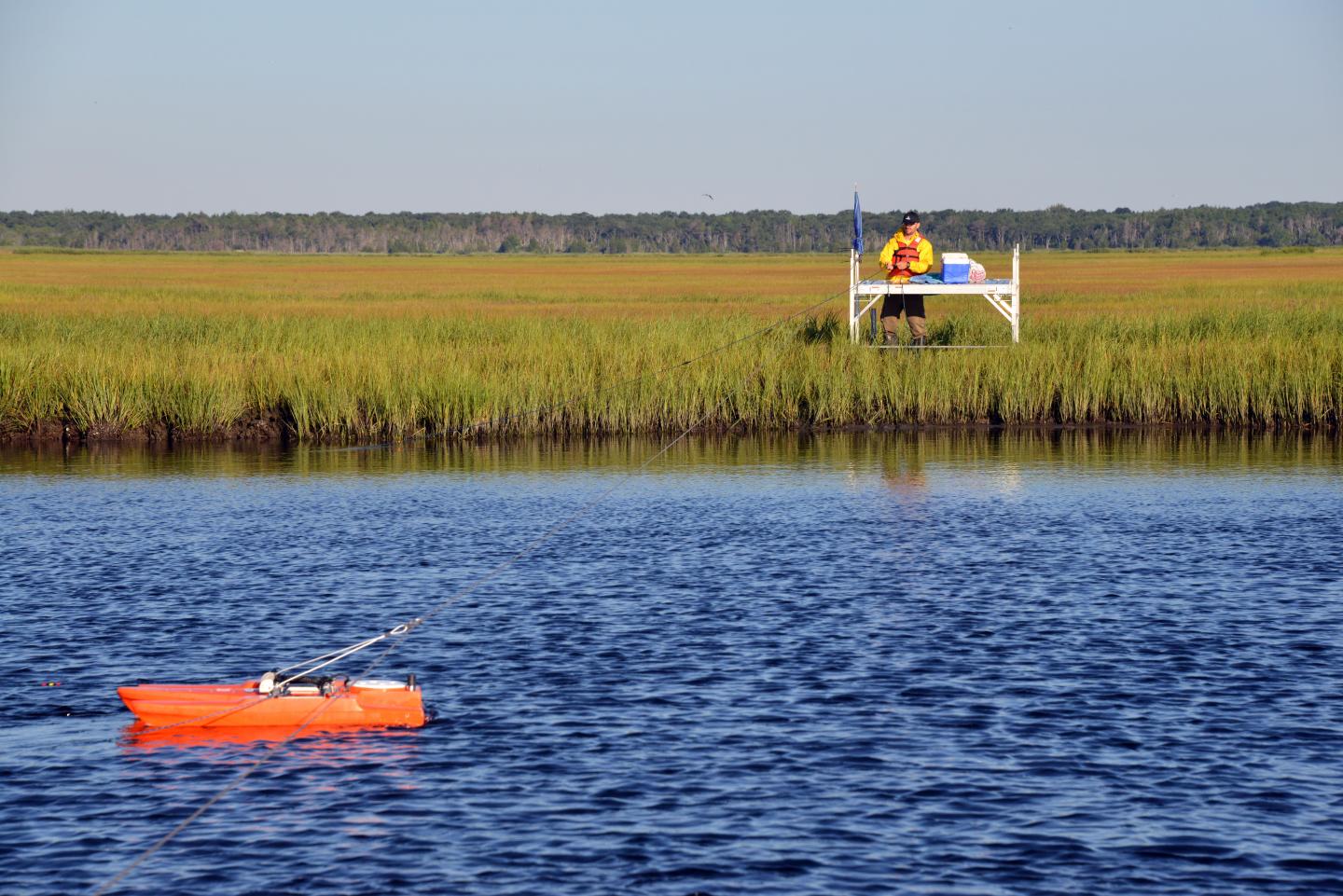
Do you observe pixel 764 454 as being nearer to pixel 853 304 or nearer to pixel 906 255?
pixel 853 304

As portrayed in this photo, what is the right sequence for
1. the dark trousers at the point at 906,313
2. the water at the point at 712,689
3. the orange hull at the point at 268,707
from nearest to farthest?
the water at the point at 712,689 → the orange hull at the point at 268,707 → the dark trousers at the point at 906,313

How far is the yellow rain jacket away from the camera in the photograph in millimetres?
29625

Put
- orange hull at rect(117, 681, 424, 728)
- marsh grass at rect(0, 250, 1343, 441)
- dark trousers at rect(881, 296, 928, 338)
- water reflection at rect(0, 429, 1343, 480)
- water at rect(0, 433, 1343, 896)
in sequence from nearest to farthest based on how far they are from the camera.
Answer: water at rect(0, 433, 1343, 896) < orange hull at rect(117, 681, 424, 728) < water reflection at rect(0, 429, 1343, 480) < marsh grass at rect(0, 250, 1343, 441) < dark trousers at rect(881, 296, 928, 338)

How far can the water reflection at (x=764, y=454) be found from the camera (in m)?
24.9

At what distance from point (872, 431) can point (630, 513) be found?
399 inches

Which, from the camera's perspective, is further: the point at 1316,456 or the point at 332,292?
the point at 332,292

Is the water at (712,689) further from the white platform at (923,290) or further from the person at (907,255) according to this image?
the person at (907,255)

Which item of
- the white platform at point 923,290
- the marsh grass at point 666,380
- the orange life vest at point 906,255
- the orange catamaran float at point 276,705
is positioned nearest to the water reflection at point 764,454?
the marsh grass at point 666,380

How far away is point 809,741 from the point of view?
10562 mm

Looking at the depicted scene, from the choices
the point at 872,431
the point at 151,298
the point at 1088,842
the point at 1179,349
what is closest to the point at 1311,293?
the point at 1179,349

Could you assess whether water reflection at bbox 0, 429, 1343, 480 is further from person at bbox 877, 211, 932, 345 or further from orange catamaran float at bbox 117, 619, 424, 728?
orange catamaran float at bbox 117, 619, 424, 728

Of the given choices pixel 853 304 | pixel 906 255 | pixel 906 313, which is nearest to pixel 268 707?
pixel 906 255

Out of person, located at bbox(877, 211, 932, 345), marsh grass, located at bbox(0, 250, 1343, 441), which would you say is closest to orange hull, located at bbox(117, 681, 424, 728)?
marsh grass, located at bbox(0, 250, 1343, 441)

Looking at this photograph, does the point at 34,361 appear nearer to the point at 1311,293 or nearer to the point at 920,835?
the point at 920,835
